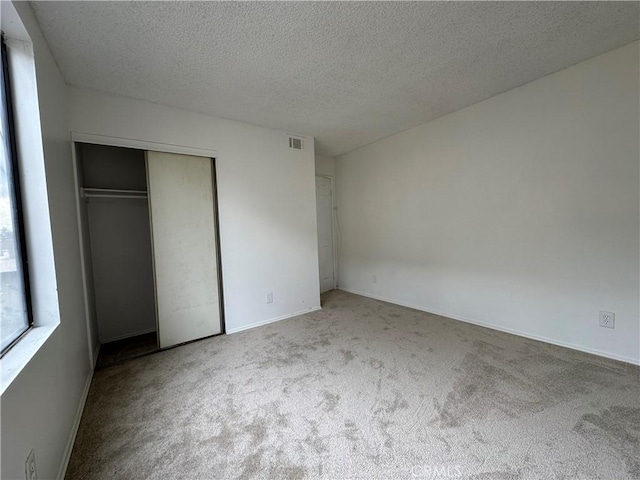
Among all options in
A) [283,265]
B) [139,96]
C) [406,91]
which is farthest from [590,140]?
Answer: [139,96]

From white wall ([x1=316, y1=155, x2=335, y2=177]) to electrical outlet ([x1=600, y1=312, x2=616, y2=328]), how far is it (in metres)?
3.88

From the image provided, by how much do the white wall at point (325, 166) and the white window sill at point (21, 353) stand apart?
3959 mm

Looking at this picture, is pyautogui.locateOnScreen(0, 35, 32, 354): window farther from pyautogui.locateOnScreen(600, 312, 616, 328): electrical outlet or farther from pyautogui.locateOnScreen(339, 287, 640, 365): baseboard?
pyautogui.locateOnScreen(600, 312, 616, 328): electrical outlet

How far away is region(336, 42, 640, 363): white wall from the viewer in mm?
2141

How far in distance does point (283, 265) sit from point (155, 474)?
2.37m

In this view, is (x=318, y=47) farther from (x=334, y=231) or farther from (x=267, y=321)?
(x=334, y=231)

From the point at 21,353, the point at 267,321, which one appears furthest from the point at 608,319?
the point at 21,353

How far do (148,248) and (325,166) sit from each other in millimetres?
3050

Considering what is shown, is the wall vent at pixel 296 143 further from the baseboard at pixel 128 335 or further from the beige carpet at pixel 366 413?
the baseboard at pixel 128 335

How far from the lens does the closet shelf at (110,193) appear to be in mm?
2637

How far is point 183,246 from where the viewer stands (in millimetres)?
2812

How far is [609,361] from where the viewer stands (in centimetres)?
217

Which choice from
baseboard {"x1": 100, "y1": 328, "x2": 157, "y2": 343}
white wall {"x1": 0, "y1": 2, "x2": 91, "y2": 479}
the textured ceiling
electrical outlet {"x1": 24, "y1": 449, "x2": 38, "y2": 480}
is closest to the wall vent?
the textured ceiling

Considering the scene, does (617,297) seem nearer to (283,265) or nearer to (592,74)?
(592,74)
